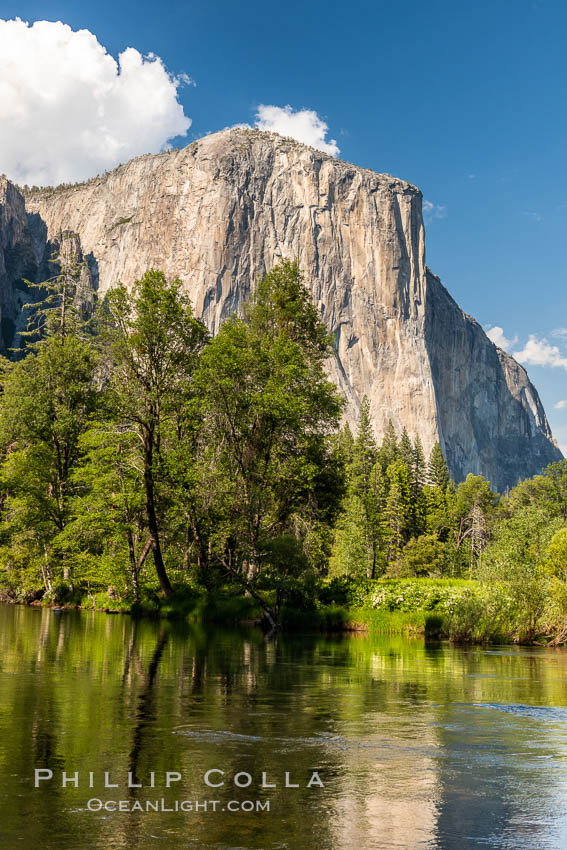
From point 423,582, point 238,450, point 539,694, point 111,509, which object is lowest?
point 539,694

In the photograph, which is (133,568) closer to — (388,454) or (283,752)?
(283,752)

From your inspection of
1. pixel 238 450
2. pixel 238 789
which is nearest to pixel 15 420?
pixel 238 450

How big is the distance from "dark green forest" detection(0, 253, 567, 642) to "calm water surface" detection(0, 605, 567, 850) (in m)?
14.3

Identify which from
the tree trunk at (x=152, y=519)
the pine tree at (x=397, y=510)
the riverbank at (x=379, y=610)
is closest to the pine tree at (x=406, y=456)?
the pine tree at (x=397, y=510)

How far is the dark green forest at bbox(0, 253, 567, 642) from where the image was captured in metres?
31.6

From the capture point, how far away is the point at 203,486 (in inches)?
1368

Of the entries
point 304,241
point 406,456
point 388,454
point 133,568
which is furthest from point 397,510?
point 304,241

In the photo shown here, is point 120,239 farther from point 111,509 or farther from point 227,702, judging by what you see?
point 227,702

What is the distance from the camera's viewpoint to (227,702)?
1163 centimetres

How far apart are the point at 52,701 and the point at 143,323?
90.5 feet

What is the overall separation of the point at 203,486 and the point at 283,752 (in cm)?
2667

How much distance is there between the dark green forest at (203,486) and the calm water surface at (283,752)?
14.3m

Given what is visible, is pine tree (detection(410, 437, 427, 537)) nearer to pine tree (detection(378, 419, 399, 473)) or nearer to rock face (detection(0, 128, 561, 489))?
pine tree (detection(378, 419, 399, 473))

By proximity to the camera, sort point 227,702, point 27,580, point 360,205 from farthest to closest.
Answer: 1. point 360,205
2. point 27,580
3. point 227,702
